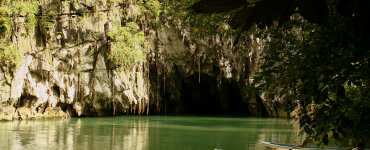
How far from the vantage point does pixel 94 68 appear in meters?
16.7

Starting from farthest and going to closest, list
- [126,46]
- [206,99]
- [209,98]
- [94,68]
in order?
[206,99], [209,98], [94,68], [126,46]

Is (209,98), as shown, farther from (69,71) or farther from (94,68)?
(69,71)

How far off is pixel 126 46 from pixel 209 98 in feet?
37.7

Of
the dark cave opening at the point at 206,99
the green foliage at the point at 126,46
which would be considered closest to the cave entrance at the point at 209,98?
the dark cave opening at the point at 206,99

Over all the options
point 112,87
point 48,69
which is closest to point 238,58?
point 112,87

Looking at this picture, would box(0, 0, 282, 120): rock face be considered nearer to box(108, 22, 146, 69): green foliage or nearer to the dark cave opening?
box(108, 22, 146, 69): green foliage

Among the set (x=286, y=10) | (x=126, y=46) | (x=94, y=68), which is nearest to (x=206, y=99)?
(x=126, y=46)

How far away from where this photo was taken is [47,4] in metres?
16.2

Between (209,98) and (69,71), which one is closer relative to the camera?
(69,71)

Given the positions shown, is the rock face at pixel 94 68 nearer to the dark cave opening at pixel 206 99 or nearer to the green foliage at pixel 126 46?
the green foliage at pixel 126 46

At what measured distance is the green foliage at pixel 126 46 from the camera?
53.1 feet

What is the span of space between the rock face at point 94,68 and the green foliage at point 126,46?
64 centimetres

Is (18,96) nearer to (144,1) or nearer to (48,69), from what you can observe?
(48,69)

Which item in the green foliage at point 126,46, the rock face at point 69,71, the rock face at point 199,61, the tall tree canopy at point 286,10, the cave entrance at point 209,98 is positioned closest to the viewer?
the tall tree canopy at point 286,10
